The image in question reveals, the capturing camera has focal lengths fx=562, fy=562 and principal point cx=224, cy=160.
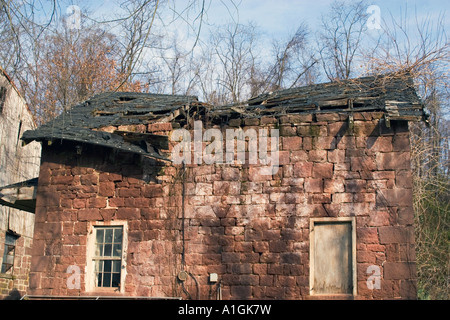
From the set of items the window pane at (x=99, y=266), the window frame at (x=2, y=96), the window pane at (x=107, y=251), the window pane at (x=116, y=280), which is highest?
the window frame at (x=2, y=96)

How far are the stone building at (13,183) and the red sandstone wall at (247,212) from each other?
6.46m

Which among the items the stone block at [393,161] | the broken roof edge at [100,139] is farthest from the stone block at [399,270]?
the broken roof edge at [100,139]

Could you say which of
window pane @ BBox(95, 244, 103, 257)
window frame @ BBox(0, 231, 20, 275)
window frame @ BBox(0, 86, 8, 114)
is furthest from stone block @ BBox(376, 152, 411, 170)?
window frame @ BBox(0, 231, 20, 275)

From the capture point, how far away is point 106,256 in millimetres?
10883

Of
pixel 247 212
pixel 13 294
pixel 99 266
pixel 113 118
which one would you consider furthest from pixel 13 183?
pixel 247 212

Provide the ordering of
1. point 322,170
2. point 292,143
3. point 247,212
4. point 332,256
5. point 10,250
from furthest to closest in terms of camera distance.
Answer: point 10,250 < point 292,143 < point 247,212 < point 322,170 < point 332,256

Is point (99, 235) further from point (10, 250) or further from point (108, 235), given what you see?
point (10, 250)

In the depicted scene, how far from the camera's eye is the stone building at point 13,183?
17.2 meters

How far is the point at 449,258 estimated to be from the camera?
14742mm

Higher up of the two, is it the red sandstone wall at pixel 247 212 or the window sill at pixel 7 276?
the red sandstone wall at pixel 247 212

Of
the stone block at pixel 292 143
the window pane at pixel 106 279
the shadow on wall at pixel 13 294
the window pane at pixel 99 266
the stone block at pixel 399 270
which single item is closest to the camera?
the stone block at pixel 399 270

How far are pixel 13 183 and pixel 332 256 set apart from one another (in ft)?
39.0

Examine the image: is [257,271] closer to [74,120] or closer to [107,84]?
[74,120]

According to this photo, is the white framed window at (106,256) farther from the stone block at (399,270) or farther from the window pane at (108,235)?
the stone block at (399,270)
